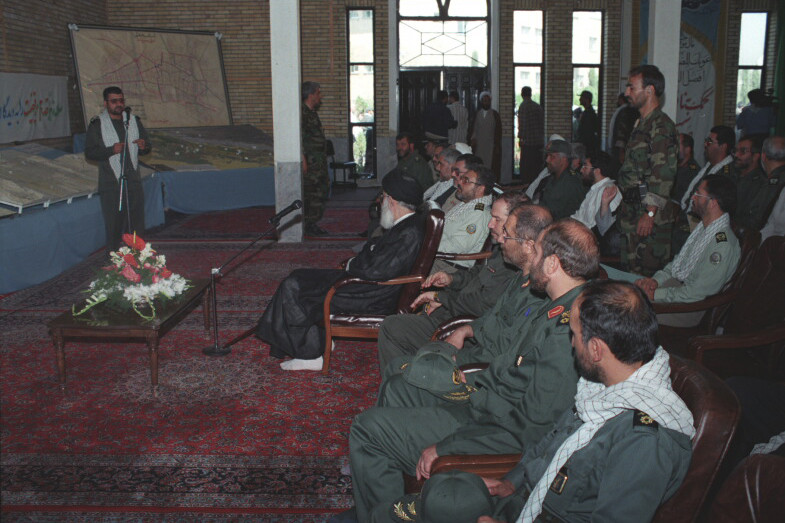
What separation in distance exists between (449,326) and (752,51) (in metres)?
13.9

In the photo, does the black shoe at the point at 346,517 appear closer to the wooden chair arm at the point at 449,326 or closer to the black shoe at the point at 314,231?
the wooden chair arm at the point at 449,326

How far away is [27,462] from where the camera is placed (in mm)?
3381

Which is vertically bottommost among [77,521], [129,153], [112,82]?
[77,521]

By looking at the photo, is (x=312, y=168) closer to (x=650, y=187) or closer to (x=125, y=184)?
(x=125, y=184)

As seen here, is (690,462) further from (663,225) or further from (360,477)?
(663,225)

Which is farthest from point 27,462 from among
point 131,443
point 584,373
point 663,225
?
point 663,225

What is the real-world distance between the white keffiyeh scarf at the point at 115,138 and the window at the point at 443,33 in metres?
8.36

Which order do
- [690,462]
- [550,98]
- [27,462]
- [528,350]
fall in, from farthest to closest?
[550,98]
[27,462]
[528,350]
[690,462]

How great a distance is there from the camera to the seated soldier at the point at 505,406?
2369mm

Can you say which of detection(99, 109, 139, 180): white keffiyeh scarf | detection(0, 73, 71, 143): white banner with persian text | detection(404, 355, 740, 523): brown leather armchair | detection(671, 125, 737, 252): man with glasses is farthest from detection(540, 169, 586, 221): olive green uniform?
detection(0, 73, 71, 143): white banner with persian text

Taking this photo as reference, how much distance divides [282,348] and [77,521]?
6.09 feet

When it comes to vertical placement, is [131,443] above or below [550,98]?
below

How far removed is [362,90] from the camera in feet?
48.4

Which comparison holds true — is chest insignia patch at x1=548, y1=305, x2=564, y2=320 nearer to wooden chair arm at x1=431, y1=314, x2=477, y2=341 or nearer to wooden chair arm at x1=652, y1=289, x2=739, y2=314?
wooden chair arm at x1=431, y1=314, x2=477, y2=341
